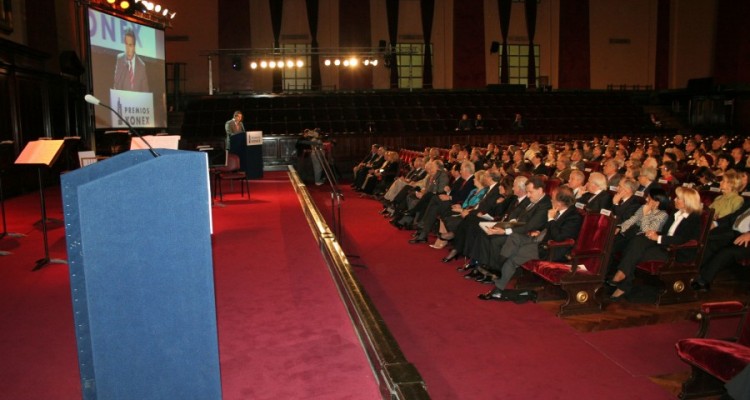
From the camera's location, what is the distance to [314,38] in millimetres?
20688

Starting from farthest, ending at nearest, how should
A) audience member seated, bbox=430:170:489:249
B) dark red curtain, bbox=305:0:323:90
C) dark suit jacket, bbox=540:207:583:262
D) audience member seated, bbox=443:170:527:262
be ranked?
dark red curtain, bbox=305:0:323:90, audience member seated, bbox=430:170:489:249, audience member seated, bbox=443:170:527:262, dark suit jacket, bbox=540:207:583:262

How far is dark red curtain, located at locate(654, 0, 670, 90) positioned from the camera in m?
21.8

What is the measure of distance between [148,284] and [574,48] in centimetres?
2274

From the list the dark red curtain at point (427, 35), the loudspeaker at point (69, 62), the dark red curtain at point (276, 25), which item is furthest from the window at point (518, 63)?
the loudspeaker at point (69, 62)

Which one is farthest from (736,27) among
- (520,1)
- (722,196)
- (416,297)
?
(416,297)

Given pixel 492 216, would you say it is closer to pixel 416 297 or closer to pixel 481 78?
→ pixel 416 297

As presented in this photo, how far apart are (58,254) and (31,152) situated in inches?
37.5

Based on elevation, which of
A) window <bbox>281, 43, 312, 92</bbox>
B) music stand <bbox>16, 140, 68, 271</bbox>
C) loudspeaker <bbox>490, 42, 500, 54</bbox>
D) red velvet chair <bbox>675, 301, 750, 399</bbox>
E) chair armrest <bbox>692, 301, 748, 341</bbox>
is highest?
loudspeaker <bbox>490, 42, 500, 54</bbox>

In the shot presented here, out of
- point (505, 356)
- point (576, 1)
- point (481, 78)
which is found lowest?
point (505, 356)

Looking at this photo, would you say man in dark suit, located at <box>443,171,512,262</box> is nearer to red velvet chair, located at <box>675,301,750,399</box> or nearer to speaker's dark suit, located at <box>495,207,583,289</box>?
speaker's dark suit, located at <box>495,207,583,289</box>

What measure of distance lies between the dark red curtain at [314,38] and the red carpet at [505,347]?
16.2m

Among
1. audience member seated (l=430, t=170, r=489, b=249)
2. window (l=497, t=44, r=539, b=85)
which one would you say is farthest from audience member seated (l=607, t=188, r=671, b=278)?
window (l=497, t=44, r=539, b=85)

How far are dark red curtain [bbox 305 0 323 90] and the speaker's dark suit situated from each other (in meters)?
16.4

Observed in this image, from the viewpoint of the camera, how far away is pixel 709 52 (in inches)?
781
